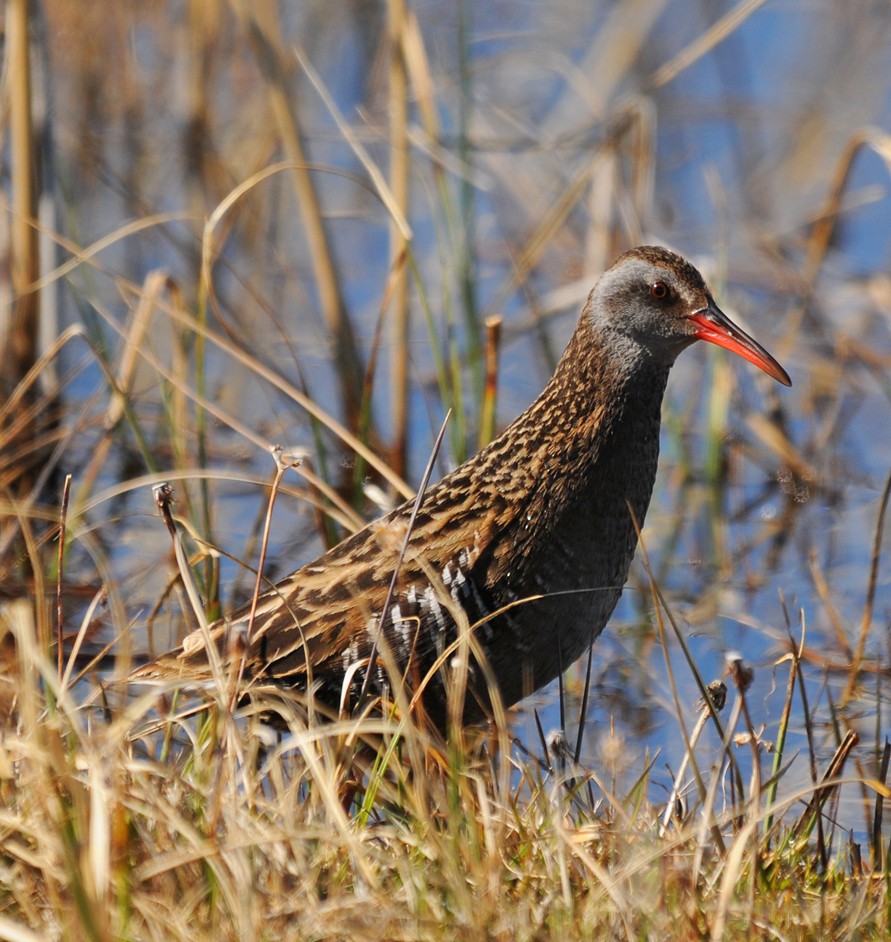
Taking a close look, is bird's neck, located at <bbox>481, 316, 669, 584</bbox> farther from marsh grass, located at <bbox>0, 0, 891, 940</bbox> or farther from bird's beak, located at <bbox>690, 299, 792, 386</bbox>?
marsh grass, located at <bbox>0, 0, 891, 940</bbox>

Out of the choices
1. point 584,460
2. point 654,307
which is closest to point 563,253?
point 654,307

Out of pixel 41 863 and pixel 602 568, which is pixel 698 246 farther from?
pixel 41 863

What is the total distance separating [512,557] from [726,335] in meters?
0.76

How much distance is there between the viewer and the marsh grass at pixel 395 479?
2.55m

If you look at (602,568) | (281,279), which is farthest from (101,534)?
(602,568)

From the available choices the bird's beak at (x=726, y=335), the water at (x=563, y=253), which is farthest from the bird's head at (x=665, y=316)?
the water at (x=563, y=253)

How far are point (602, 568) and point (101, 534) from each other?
7.82 ft

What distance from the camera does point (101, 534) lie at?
213 inches

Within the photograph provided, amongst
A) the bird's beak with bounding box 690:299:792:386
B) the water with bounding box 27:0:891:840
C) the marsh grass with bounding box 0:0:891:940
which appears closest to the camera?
the marsh grass with bounding box 0:0:891:940

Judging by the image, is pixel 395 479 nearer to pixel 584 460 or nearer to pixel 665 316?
pixel 584 460

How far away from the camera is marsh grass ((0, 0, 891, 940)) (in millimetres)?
2549

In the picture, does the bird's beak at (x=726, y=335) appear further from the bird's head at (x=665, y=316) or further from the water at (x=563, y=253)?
the water at (x=563, y=253)

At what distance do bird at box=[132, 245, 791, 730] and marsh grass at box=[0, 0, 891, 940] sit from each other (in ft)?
0.49

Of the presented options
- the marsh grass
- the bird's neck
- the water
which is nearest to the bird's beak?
the bird's neck
